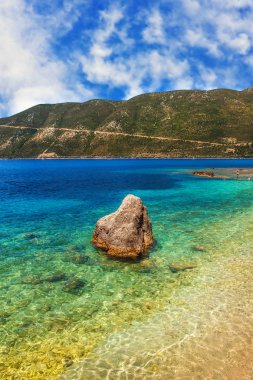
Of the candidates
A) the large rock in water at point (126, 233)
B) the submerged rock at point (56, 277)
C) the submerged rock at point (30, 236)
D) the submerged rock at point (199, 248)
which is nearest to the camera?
the submerged rock at point (56, 277)

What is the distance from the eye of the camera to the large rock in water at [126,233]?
18.6 m

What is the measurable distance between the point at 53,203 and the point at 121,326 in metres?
29.2

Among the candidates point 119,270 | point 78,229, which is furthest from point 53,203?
point 119,270

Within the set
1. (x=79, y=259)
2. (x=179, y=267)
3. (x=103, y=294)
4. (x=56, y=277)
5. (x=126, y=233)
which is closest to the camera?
(x=103, y=294)

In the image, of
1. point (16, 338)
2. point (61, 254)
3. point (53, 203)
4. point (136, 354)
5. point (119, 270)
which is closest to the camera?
point (136, 354)

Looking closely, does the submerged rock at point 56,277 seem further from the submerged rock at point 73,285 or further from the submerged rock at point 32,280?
the submerged rock at point 73,285

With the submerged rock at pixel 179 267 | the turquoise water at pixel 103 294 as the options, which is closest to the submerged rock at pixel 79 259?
the turquoise water at pixel 103 294

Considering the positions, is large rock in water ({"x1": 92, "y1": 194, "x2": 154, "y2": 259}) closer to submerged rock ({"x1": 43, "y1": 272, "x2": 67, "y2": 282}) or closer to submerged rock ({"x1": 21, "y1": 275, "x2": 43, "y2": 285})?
submerged rock ({"x1": 43, "y1": 272, "x2": 67, "y2": 282})

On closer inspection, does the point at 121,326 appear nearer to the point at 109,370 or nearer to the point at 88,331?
the point at 88,331

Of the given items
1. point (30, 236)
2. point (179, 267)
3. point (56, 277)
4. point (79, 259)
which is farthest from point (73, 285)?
point (30, 236)

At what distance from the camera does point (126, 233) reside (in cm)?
1894

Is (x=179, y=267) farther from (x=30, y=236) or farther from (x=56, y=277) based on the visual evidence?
(x=30, y=236)

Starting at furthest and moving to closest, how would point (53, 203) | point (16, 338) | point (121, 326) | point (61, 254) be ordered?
point (53, 203), point (61, 254), point (121, 326), point (16, 338)

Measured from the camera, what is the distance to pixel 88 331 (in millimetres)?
11031
